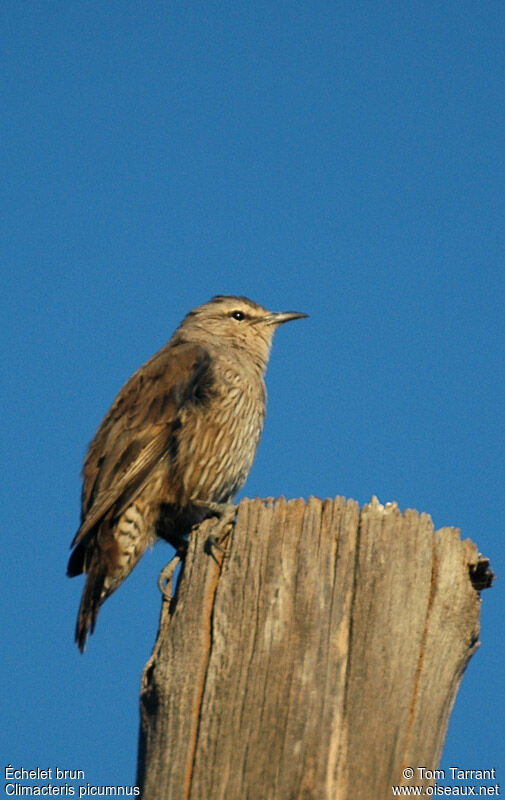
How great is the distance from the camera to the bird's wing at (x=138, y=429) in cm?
558

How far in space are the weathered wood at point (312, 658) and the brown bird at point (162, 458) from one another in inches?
78.9

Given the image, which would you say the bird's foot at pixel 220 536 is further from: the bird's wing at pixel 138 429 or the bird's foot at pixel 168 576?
the bird's wing at pixel 138 429

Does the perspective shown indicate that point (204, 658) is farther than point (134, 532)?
No

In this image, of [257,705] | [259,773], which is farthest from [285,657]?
[259,773]

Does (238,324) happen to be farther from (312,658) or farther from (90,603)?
(312,658)

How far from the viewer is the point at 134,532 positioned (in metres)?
5.70

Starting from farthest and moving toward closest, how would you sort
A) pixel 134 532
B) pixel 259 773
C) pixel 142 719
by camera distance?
pixel 134 532 → pixel 142 719 → pixel 259 773

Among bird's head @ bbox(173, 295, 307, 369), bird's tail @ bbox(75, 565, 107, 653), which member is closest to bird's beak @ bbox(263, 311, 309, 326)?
bird's head @ bbox(173, 295, 307, 369)

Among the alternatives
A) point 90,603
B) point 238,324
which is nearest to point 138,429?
point 90,603

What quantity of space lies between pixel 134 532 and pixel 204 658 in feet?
8.15

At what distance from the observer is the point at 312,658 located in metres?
3.13

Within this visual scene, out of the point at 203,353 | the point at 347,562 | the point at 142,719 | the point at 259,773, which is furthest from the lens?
the point at 203,353

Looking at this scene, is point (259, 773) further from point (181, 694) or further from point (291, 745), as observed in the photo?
point (181, 694)

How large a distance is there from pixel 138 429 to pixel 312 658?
2940 millimetres
